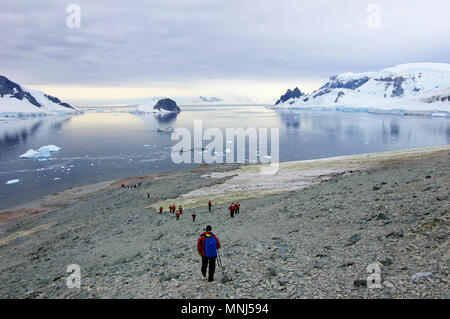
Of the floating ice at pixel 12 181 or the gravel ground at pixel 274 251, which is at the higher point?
the gravel ground at pixel 274 251

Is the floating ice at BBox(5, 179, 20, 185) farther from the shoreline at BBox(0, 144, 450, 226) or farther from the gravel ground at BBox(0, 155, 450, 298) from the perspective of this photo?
the gravel ground at BBox(0, 155, 450, 298)

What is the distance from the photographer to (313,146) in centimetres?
8962

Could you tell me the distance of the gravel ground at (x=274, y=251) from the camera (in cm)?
935

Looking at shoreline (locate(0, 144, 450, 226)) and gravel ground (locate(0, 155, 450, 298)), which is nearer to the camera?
gravel ground (locate(0, 155, 450, 298))

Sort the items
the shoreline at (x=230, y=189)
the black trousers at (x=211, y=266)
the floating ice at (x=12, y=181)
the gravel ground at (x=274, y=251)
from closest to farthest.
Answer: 1. the gravel ground at (x=274, y=251)
2. the black trousers at (x=211, y=266)
3. the shoreline at (x=230, y=189)
4. the floating ice at (x=12, y=181)

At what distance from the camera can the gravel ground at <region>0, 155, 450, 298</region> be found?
9352 millimetres

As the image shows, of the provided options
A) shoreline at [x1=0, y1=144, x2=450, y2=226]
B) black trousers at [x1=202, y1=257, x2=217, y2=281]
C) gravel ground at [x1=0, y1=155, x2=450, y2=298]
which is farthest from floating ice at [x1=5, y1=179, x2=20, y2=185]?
black trousers at [x1=202, y1=257, x2=217, y2=281]

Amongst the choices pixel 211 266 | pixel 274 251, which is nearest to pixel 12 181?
pixel 274 251

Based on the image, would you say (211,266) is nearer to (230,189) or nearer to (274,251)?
(274,251)

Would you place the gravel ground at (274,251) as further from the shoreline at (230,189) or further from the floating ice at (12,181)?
the floating ice at (12,181)

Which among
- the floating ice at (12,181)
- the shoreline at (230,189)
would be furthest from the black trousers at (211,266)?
the floating ice at (12,181)

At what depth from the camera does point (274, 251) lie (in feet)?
42.0

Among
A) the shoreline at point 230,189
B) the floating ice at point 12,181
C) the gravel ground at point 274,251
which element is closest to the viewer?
the gravel ground at point 274,251
